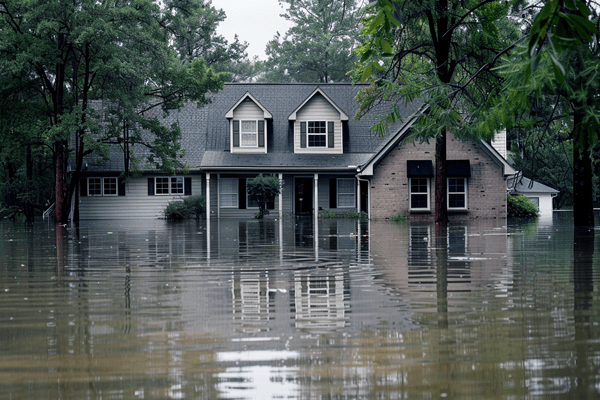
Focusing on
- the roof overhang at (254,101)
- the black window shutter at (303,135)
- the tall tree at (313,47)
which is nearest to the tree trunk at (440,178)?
the black window shutter at (303,135)

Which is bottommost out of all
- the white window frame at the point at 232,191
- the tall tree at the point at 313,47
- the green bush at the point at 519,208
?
the green bush at the point at 519,208

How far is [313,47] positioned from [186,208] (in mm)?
30701

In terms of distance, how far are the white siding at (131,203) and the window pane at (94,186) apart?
0.31m

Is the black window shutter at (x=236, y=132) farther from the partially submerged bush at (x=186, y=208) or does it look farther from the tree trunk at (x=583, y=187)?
the tree trunk at (x=583, y=187)

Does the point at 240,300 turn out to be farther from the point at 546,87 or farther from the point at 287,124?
the point at 287,124

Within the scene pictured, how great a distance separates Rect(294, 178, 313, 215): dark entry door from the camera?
43.4 metres

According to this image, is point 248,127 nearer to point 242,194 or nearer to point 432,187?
point 242,194

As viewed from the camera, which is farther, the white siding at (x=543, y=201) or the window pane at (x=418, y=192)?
the white siding at (x=543, y=201)

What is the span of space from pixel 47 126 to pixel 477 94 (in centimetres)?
1929

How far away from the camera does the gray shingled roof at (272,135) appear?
41.1 meters

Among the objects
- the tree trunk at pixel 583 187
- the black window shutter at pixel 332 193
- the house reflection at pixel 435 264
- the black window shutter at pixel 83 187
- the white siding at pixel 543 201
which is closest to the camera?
the house reflection at pixel 435 264

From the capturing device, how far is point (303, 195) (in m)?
43.6

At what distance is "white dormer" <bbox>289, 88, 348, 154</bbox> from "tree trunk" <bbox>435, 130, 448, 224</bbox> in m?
14.5

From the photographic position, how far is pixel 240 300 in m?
8.04
